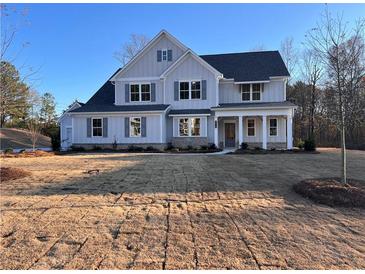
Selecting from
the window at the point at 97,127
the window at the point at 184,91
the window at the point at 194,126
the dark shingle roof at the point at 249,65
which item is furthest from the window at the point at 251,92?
the window at the point at 97,127

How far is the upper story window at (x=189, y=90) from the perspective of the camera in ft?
75.5

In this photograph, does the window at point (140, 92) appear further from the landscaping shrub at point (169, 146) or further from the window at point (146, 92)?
the landscaping shrub at point (169, 146)

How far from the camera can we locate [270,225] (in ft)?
16.2

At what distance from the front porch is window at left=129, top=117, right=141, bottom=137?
5.91 meters

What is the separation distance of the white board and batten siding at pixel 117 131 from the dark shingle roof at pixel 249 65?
7358mm

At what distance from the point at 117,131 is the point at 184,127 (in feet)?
17.4

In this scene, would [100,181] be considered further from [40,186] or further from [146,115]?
[146,115]

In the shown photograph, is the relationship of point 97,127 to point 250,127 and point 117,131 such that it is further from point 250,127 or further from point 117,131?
point 250,127

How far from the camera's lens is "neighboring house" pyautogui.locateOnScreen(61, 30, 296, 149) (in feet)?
72.9

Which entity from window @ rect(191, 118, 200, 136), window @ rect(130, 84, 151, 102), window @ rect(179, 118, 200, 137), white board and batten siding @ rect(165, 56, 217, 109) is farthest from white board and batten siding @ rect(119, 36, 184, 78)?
window @ rect(191, 118, 200, 136)

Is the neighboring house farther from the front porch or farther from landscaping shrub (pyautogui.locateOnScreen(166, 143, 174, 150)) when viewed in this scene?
landscaping shrub (pyautogui.locateOnScreen(166, 143, 174, 150))
